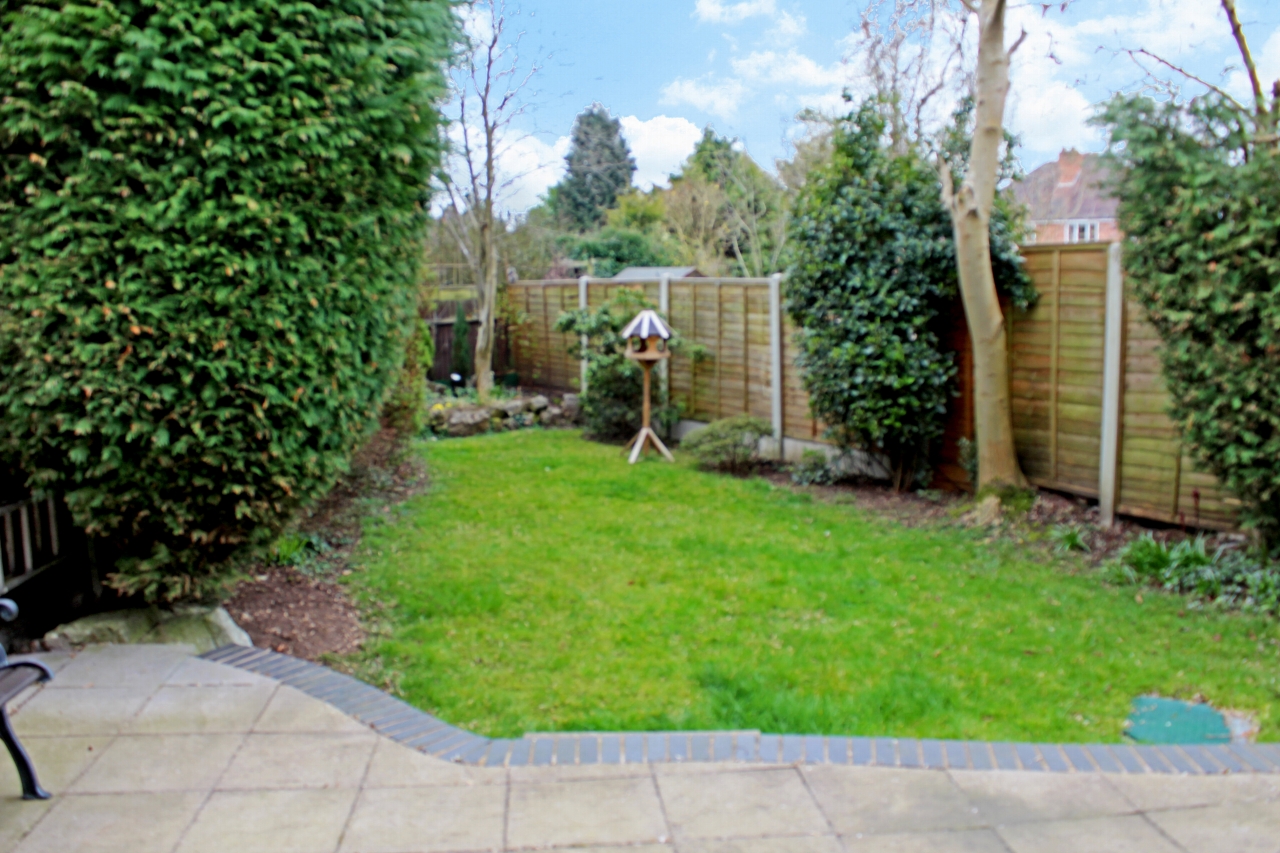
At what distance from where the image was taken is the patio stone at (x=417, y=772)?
10.4 ft

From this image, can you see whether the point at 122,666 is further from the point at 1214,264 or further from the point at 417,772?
the point at 1214,264

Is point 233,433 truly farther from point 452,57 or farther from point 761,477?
point 761,477

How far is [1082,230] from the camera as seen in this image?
1176 inches

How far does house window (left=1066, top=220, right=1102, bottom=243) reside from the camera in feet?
94.3

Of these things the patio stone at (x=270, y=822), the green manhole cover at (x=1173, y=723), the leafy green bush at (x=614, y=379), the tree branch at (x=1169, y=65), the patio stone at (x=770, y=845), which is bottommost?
the green manhole cover at (x=1173, y=723)

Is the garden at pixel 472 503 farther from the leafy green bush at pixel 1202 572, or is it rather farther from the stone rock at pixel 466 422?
the stone rock at pixel 466 422

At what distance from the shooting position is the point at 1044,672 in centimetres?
443

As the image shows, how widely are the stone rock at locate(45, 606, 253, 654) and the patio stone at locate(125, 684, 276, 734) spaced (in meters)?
0.50

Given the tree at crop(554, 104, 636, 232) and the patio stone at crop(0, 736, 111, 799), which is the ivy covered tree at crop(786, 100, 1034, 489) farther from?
the tree at crop(554, 104, 636, 232)

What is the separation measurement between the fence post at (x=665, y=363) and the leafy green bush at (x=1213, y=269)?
5983 millimetres

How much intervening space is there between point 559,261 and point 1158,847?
22.5 m

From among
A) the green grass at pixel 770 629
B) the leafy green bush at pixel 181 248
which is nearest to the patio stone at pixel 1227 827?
the green grass at pixel 770 629

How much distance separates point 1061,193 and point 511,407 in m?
21.4

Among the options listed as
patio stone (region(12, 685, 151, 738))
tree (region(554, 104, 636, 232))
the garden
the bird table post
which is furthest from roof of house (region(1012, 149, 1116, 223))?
patio stone (region(12, 685, 151, 738))
